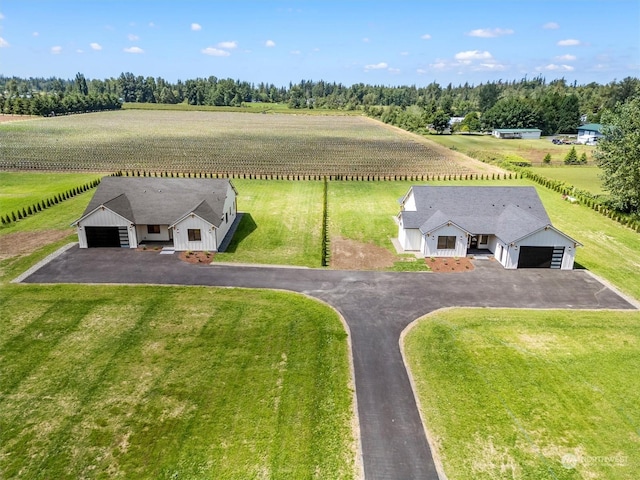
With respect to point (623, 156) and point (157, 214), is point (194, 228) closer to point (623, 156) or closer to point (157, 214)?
point (157, 214)

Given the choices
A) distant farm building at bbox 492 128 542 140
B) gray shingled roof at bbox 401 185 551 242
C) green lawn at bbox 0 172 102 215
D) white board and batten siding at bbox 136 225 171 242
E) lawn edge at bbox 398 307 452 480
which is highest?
distant farm building at bbox 492 128 542 140

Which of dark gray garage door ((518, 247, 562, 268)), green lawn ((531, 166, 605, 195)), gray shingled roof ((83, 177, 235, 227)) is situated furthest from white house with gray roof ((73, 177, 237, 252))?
green lawn ((531, 166, 605, 195))

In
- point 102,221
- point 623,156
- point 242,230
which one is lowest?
point 242,230

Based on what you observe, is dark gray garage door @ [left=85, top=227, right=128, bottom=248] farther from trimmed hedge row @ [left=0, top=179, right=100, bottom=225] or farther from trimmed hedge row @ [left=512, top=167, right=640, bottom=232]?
trimmed hedge row @ [left=512, top=167, right=640, bottom=232]

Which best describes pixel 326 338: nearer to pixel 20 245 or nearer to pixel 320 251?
pixel 320 251

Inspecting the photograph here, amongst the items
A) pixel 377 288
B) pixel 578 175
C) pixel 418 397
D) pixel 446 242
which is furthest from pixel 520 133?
pixel 418 397

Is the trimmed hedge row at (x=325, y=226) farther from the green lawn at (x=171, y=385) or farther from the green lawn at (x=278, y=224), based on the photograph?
the green lawn at (x=171, y=385)
